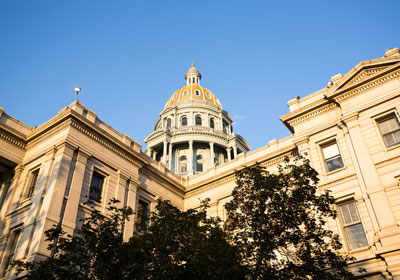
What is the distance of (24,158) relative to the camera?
82.2ft

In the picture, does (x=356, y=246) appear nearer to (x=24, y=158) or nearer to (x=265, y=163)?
(x=265, y=163)

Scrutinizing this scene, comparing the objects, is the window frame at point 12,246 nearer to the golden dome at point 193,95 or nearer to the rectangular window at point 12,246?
the rectangular window at point 12,246

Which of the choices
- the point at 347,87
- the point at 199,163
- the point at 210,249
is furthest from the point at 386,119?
the point at 199,163

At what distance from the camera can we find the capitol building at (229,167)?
63.5ft

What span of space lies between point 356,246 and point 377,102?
829 cm

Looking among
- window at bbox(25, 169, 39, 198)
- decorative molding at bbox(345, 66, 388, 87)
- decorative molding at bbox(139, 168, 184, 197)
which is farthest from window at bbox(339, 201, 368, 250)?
window at bbox(25, 169, 39, 198)

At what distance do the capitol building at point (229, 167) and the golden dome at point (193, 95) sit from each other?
39.4m

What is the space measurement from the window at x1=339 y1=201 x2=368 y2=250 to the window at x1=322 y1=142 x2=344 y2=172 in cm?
258

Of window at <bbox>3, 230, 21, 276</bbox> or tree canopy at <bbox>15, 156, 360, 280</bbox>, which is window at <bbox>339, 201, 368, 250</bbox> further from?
window at <bbox>3, 230, 21, 276</bbox>

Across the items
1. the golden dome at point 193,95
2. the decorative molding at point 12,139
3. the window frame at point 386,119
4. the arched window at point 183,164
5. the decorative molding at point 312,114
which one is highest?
the golden dome at point 193,95

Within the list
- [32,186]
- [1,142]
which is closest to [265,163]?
[32,186]

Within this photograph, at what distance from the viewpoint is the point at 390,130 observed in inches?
842

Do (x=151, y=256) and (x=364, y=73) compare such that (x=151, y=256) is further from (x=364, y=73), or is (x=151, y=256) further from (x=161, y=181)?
(x=364, y=73)

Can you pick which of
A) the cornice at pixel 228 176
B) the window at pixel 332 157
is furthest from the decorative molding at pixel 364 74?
the cornice at pixel 228 176
